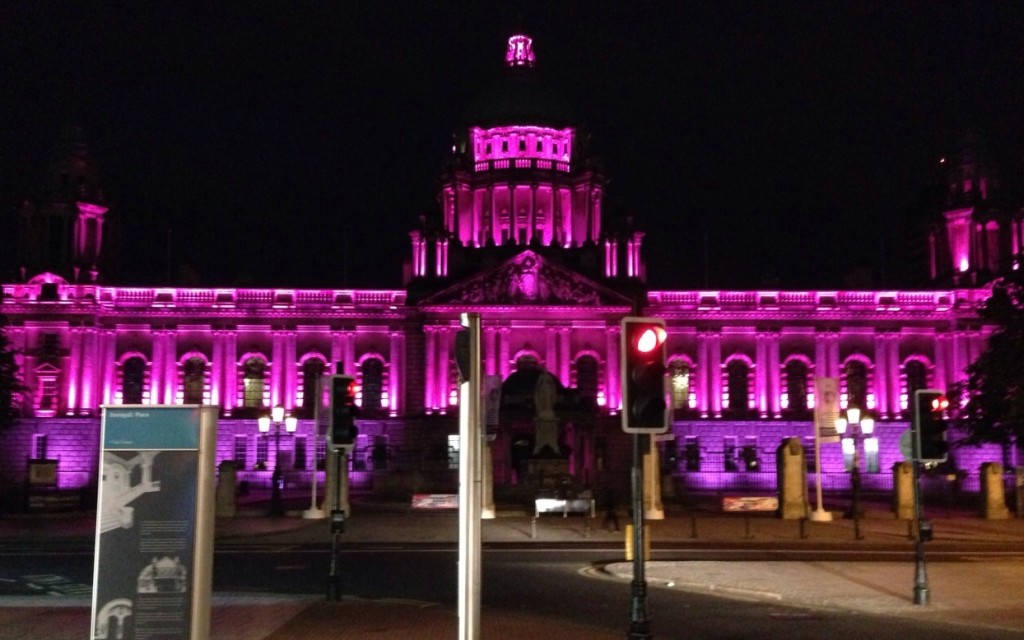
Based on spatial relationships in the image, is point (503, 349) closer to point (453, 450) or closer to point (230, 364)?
point (453, 450)

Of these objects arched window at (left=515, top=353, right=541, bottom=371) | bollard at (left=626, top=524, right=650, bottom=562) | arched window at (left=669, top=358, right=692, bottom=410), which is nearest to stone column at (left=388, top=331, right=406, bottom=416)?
arched window at (left=515, top=353, right=541, bottom=371)

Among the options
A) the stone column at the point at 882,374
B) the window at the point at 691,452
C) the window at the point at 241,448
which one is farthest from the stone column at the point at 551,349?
the stone column at the point at 882,374

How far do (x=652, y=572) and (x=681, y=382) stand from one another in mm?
56321

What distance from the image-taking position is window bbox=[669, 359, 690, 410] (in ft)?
268

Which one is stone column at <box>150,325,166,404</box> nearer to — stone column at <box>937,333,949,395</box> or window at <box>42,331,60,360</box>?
window at <box>42,331,60,360</box>

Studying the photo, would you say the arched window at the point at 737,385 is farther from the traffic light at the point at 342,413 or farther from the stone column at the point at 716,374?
the traffic light at the point at 342,413

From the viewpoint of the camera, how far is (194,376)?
8062 cm

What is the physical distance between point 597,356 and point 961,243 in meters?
27.9

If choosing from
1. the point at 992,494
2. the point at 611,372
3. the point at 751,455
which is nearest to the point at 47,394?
the point at 611,372

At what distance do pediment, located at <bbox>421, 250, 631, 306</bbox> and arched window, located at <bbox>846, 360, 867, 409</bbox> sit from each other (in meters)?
17.2

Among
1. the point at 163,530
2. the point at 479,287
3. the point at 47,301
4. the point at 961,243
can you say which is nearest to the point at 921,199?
the point at 961,243

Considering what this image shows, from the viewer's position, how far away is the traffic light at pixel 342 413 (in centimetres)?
2062

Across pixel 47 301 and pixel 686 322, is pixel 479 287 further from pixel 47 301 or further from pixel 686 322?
pixel 47 301

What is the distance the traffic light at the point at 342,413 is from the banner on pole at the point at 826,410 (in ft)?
87.1
